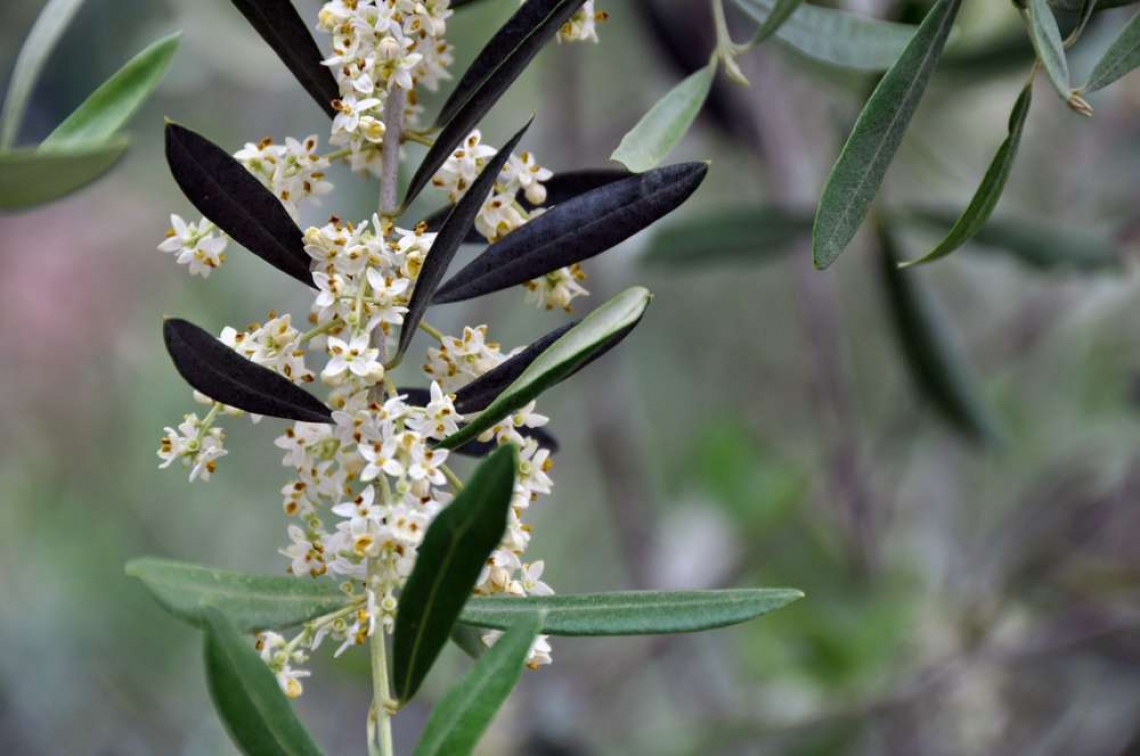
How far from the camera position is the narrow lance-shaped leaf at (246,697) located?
47 centimetres

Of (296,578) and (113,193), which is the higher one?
(113,193)

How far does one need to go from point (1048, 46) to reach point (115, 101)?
45 centimetres

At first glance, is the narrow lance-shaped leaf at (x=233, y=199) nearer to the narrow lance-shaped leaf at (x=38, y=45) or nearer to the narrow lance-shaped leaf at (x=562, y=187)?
the narrow lance-shaped leaf at (x=562, y=187)

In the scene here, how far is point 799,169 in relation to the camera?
1790mm

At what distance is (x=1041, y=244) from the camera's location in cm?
130

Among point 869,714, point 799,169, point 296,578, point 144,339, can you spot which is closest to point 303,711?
point 144,339

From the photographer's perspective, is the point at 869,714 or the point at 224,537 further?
the point at 224,537

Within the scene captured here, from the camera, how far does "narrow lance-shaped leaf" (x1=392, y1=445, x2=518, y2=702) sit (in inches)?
18.4

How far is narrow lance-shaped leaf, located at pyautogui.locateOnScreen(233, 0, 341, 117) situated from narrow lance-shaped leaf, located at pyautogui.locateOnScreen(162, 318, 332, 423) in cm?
14

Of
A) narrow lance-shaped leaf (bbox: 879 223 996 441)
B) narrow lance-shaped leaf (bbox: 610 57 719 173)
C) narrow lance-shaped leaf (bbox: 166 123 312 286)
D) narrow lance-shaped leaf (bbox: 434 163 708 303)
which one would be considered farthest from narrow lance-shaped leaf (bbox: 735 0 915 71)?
narrow lance-shaped leaf (bbox: 879 223 996 441)

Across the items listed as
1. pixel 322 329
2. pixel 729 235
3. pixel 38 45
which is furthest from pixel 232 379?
pixel 729 235

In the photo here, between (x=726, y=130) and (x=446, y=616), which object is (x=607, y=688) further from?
(x=446, y=616)

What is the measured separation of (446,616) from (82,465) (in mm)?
2265

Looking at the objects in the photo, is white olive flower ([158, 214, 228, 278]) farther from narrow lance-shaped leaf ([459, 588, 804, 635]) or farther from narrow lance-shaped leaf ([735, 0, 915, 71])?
narrow lance-shaped leaf ([735, 0, 915, 71])
